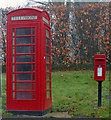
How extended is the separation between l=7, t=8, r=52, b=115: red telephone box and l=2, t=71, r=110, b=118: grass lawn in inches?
23.2

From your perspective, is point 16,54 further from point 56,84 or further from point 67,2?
point 67,2

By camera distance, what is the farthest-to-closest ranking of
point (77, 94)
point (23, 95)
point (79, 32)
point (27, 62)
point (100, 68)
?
point (79, 32) → point (77, 94) → point (100, 68) → point (23, 95) → point (27, 62)

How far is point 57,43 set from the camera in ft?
38.0

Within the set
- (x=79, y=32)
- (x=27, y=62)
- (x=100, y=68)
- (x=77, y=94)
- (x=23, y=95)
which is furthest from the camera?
(x=79, y=32)

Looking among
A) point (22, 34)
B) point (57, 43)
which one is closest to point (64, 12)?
point (57, 43)

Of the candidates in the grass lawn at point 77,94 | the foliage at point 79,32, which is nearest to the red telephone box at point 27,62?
the grass lawn at point 77,94

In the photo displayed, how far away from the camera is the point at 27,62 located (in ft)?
20.9

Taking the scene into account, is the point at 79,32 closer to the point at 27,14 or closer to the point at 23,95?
the point at 27,14

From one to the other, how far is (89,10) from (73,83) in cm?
357

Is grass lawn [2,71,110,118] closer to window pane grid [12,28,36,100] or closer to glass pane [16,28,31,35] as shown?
window pane grid [12,28,36,100]

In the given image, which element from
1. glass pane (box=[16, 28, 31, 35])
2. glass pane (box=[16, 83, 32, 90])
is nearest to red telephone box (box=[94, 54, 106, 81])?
glass pane (box=[16, 83, 32, 90])

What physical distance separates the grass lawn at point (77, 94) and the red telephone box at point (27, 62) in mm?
588

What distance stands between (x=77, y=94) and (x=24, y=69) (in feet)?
9.53

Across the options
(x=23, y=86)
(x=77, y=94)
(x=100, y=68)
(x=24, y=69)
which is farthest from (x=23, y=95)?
(x=77, y=94)
